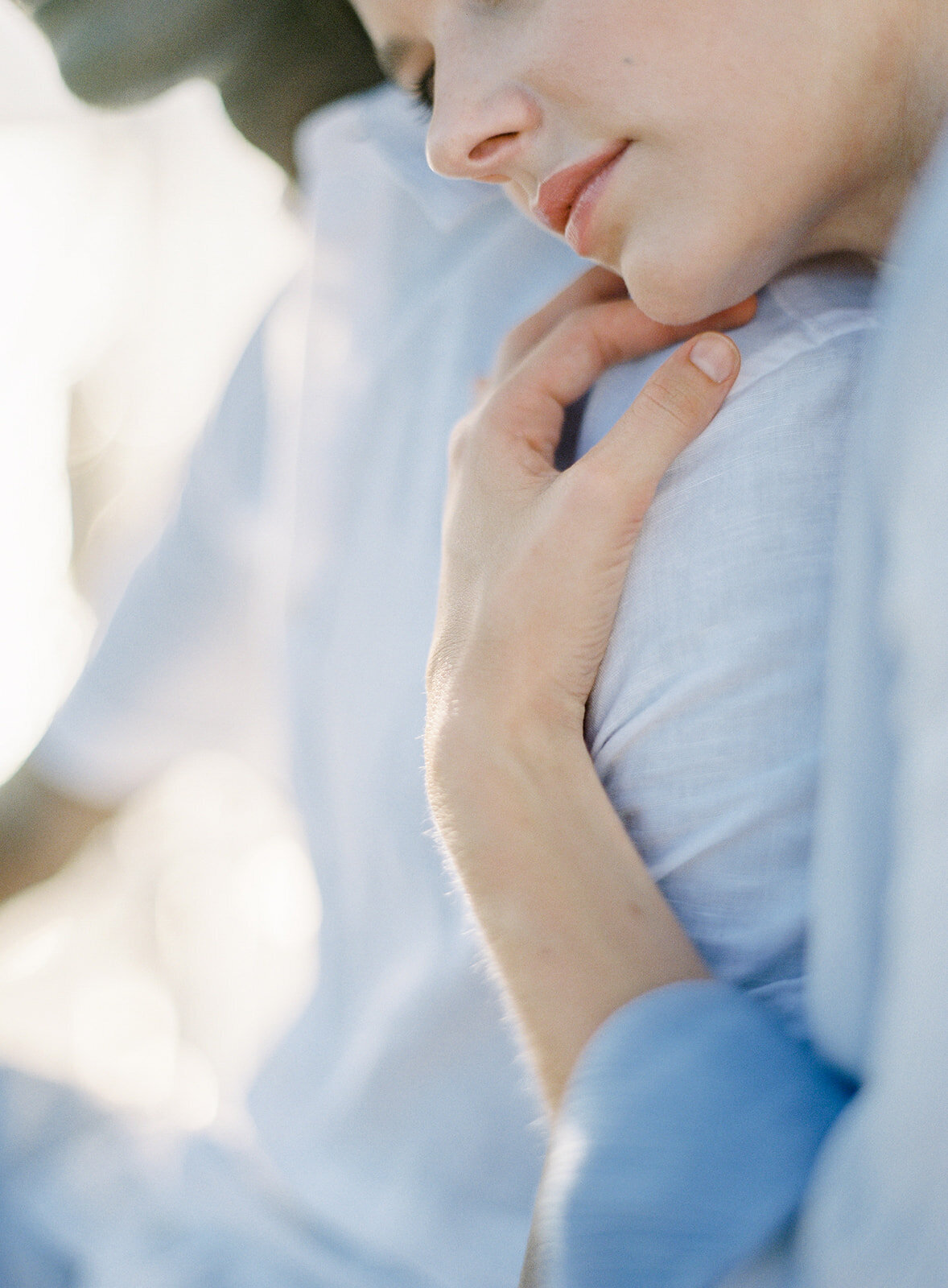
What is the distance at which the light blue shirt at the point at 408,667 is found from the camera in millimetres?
500

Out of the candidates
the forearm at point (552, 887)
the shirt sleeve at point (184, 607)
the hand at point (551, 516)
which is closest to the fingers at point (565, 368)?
the hand at point (551, 516)

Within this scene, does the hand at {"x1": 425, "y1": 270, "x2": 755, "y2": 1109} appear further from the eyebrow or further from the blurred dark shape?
the blurred dark shape

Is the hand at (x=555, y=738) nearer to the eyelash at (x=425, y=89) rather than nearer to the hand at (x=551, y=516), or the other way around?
the hand at (x=551, y=516)

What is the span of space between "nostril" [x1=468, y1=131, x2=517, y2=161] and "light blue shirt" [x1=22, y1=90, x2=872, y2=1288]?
0.61 ft

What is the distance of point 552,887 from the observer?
1.80 feet

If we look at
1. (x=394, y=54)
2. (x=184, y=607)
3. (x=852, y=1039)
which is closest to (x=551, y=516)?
(x=852, y=1039)

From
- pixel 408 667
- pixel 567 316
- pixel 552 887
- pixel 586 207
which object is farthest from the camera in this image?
pixel 408 667

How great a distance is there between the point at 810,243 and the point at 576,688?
1.30 ft

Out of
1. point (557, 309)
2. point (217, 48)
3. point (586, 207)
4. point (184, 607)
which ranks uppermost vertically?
point (217, 48)

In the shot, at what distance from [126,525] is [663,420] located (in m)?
1.03

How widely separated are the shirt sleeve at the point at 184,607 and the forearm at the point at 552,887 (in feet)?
2.24

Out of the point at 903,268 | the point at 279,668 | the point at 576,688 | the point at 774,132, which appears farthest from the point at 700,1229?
the point at 279,668

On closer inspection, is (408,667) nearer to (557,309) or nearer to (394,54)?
(557,309)

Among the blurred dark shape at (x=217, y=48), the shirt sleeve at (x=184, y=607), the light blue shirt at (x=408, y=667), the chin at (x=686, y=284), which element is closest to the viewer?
the light blue shirt at (x=408, y=667)
